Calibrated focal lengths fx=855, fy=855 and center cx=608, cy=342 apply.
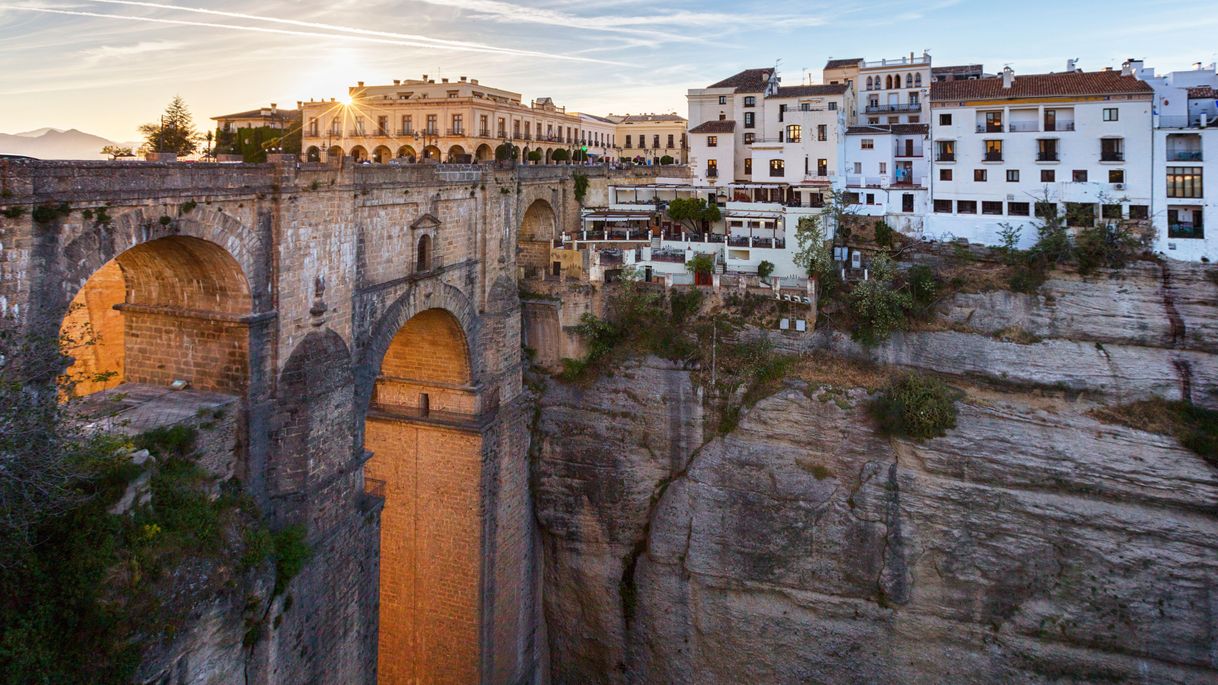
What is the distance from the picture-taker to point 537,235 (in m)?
28.1

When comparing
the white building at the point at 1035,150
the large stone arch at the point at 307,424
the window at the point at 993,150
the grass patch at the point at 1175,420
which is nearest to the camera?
the large stone arch at the point at 307,424

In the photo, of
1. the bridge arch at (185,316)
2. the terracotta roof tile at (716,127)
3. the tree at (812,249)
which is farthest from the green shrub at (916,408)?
the terracotta roof tile at (716,127)

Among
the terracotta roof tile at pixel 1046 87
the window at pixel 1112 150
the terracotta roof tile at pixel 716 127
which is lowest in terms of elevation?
the window at pixel 1112 150

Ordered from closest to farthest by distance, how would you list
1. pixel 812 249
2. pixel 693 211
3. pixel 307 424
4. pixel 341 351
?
pixel 307 424 → pixel 341 351 → pixel 812 249 → pixel 693 211

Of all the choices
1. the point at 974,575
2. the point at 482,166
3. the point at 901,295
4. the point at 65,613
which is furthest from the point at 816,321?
the point at 65,613

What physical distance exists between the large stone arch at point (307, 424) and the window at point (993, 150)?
21.2m

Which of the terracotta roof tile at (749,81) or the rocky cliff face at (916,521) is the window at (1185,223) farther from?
the terracotta roof tile at (749,81)

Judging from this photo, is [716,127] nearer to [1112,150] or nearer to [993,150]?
[993,150]

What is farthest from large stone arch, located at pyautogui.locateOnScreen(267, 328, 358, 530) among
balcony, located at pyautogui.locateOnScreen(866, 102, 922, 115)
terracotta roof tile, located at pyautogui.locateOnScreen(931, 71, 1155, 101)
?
balcony, located at pyautogui.locateOnScreen(866, 102, 922, 115)

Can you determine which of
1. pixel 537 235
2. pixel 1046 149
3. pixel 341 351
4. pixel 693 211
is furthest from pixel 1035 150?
pixel 341 351

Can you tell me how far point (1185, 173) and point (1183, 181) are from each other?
22 centimetres

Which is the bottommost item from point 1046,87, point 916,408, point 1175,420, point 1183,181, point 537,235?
point 1175,420

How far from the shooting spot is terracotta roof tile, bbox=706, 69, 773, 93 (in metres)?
37.3

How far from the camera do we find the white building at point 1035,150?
81.3 feet
